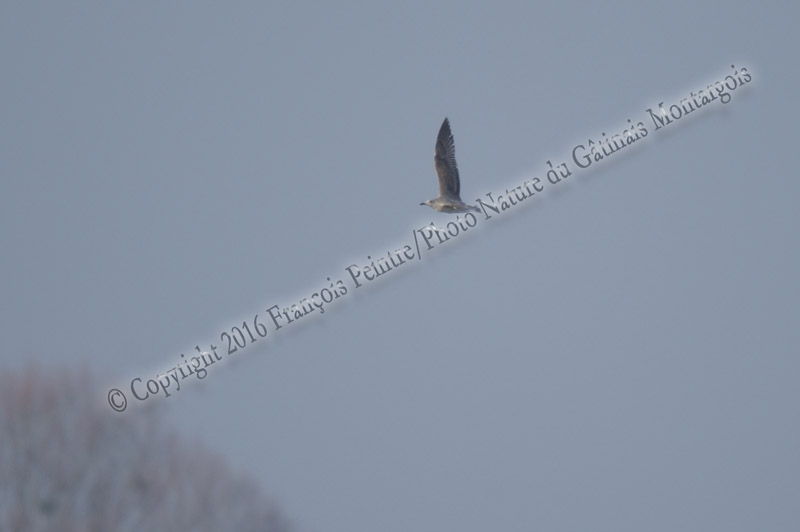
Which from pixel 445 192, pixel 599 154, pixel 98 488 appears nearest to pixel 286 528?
pixel 98 488

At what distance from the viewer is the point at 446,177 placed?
73.3 ft

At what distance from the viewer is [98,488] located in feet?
71.6

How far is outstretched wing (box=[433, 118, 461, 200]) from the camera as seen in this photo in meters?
22.3

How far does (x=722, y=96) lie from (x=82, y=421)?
14.7m

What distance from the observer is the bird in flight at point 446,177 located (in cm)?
2223

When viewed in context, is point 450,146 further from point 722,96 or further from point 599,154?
point 722,96

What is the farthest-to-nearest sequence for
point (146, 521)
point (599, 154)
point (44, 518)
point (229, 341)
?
point (599, 154)
point (229, 341)
point (146, 521)
point (44, 518)

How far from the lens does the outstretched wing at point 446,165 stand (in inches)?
879

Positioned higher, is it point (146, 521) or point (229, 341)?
point (229, 341)

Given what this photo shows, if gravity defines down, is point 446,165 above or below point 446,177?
above

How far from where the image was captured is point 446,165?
73.4ft

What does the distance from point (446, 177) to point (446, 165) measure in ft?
0.75

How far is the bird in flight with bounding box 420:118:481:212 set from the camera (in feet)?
72.9

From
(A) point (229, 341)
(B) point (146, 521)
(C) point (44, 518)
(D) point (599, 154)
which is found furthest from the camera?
(D) point (599, 154)
